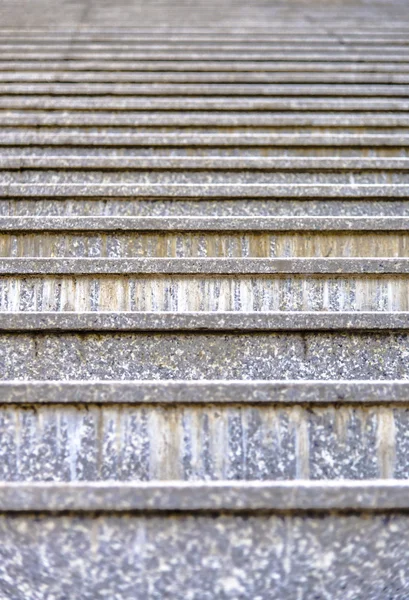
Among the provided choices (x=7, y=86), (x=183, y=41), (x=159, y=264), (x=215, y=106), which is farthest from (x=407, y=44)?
(x=159, y=264)

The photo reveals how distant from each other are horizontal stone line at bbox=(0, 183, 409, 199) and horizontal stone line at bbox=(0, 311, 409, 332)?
2.71 feet

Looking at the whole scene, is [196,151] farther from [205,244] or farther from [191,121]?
[205,244]

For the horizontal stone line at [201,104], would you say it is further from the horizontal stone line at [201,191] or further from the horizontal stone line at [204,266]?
the horizontal stone line at [204,266]

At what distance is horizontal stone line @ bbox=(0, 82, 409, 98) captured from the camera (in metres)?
Answer: 3.25

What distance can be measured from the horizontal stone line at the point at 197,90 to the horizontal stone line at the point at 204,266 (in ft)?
5.89

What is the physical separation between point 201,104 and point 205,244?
134cm

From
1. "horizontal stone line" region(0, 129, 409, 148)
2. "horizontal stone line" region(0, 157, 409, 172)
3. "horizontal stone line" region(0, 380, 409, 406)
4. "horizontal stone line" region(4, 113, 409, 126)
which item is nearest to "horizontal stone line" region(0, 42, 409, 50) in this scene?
"horizontal stone line" region(4, 113, 409, 126)

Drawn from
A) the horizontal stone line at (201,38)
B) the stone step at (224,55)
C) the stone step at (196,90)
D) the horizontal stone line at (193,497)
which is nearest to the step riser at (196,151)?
the stone step at (196,90)

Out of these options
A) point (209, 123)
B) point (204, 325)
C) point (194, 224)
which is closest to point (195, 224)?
point (194, 224)

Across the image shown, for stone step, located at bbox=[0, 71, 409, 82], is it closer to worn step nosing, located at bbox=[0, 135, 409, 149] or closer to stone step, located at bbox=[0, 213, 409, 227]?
worn step nosing, located at bbox=[0, 135, 409, 149]

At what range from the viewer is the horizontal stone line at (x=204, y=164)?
8.02ft

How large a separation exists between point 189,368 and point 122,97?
2132mm

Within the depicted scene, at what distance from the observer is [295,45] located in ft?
13.2

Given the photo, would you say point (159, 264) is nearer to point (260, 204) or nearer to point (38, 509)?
point (260, 204)
